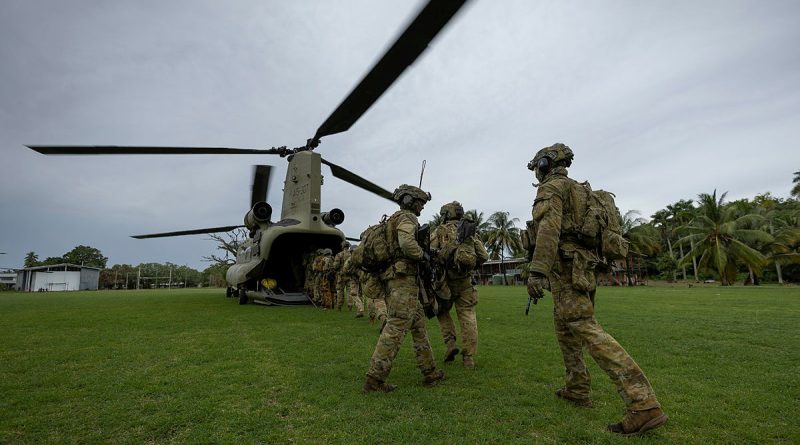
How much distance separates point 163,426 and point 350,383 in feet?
5.49

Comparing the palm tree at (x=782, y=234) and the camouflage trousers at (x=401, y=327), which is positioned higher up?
the palm tree at (x=782, y=234)

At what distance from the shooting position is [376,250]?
4414mm

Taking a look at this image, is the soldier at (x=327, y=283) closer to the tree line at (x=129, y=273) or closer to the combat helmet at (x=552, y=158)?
the combat helmet at (x=552, y=158)

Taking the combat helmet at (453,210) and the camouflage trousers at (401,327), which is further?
the combat helmet at (453,210)

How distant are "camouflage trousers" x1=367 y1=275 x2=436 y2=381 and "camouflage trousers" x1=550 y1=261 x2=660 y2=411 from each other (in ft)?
4.34

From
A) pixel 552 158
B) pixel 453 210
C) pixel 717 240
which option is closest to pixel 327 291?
pixel 453 210

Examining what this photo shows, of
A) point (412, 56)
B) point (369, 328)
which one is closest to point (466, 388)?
point (412, 56)

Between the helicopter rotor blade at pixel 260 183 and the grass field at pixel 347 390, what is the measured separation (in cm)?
757

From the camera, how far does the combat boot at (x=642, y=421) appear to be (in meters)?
2.73

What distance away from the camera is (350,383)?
414 cm

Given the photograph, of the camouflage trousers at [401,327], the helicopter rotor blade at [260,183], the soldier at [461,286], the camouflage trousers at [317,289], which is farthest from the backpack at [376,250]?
the helicopter rotor blade at [260,183]

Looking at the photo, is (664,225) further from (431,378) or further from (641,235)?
(431,378)

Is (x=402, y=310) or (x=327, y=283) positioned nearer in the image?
(x=402, y=310)

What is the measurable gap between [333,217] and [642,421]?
10612 millimetres
